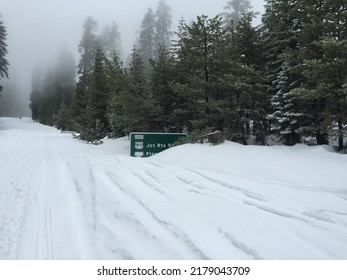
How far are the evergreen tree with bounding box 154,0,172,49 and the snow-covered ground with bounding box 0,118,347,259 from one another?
46162 mm

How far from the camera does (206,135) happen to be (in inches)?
579

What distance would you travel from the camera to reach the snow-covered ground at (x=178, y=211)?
4.52 metres

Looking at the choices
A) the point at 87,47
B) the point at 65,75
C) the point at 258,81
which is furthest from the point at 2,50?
the point at 258,81

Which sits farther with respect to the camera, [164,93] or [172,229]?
[164,93]

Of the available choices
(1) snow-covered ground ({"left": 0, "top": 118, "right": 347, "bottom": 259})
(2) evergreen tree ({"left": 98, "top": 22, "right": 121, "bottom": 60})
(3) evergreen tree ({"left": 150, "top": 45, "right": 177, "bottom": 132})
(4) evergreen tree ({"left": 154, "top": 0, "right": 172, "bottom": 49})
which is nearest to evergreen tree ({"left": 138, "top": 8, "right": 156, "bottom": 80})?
(4) evergreen tree ({"left": 154, "top": 0, "right": 172, "bottom": 49})

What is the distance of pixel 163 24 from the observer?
182ft

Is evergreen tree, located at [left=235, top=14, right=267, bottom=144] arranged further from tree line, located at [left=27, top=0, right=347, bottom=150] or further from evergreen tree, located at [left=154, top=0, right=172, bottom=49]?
evergreen tree, located at [left=154, top=0, right=172, bottom=49]

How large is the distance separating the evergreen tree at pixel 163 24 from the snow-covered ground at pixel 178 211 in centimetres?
4616

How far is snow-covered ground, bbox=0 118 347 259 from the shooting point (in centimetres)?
452

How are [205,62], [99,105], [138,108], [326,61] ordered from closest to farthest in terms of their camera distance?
[326,61] < [205,62] < [138,108] < [99,105]

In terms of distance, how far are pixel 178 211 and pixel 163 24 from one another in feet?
175

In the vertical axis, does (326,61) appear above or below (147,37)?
below

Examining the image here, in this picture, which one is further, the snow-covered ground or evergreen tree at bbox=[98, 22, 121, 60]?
evergreen tree at bbox=[98, 22, 121, 60]

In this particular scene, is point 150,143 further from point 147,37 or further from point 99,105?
point 147,37
